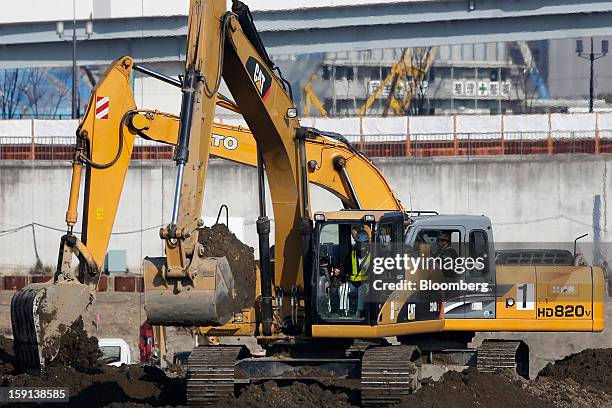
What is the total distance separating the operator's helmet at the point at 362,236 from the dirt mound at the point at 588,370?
4099 millimetres

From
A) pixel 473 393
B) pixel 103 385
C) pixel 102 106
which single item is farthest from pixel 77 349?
pixel 473 393

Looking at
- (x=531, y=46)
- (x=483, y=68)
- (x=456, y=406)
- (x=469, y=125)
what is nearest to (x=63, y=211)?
(x=469, y=125)

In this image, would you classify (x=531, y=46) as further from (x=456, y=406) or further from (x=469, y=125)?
(x=456, y=406)

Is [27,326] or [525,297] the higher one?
[525,297]

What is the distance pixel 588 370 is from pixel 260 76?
7093 mm

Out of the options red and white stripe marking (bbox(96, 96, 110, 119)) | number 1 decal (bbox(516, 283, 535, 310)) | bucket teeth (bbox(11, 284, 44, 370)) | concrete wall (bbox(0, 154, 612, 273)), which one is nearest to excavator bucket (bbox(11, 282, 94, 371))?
bucket teeth (bbox(11, 284, 44, 370))

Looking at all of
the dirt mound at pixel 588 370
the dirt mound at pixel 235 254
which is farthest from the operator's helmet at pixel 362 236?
the dirt mound at pixel 588 370

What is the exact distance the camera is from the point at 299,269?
57.3ft

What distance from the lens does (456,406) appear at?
1521 centimetres

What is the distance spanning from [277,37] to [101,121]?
22555mm

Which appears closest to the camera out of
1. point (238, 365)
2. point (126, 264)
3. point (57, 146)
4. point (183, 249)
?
point (183, 249)

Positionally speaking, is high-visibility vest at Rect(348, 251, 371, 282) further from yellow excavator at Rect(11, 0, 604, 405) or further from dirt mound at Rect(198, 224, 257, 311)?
dirt mound at Rect(198, 224, 257, 311)

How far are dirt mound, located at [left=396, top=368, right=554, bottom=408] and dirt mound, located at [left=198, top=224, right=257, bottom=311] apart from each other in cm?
269

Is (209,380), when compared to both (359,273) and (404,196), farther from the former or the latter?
(404,196)
